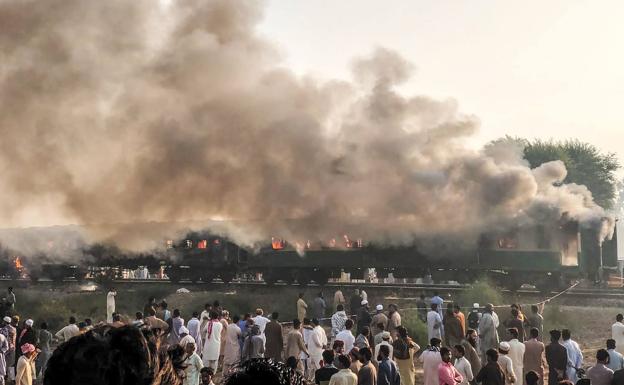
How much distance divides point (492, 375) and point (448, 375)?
60 cm

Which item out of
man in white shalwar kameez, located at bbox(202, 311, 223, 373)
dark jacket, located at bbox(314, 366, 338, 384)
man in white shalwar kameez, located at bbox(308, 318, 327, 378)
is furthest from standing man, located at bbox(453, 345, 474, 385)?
man in white shalwar kameez, located at bbox(202, 311, 223, 373)

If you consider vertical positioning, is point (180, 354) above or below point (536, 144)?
below

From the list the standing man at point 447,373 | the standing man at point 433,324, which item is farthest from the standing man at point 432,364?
the standing man at point 433,324

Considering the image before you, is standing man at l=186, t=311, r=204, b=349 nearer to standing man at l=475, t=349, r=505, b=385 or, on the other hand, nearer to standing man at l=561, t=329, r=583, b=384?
standing man at l=475, t=349, r=505, b=385

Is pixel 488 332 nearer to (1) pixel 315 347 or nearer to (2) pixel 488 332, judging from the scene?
(2) pixel 488 332

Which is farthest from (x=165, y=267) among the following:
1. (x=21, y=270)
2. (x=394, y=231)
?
(x=394, y=231)

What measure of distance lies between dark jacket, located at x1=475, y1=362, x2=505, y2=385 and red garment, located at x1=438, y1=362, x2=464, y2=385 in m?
0.31

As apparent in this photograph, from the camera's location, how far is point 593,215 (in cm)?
2527

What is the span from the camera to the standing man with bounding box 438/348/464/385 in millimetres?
9023

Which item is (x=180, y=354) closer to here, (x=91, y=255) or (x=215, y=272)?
(x=215, y=272)

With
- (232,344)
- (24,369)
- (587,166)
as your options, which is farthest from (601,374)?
(587,166)

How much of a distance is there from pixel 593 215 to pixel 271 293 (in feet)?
44.0

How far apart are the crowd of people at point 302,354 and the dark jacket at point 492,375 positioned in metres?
0.01

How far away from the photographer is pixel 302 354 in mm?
12234
